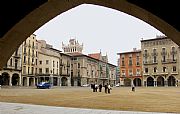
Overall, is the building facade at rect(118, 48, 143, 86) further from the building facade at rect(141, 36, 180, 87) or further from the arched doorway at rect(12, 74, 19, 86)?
the arched doorway at rect(12, 74, 19, 86)

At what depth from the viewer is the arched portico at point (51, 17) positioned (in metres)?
3.04

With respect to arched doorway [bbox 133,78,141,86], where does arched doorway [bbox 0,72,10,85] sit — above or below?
above

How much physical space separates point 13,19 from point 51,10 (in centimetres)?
51

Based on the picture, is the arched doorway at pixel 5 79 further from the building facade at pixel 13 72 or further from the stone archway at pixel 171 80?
the stone archway at pixel 171 80

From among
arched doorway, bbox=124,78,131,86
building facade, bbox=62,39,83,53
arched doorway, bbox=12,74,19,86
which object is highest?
building facade, bbox=62,39,83,53

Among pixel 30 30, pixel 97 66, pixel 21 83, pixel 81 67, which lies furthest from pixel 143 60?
pixel 30 30

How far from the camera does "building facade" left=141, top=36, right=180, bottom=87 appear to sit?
76.7m

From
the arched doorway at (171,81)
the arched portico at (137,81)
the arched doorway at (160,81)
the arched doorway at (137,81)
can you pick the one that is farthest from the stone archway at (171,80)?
the arched doorway at (137,81)

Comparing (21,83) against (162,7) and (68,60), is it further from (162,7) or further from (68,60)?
(162,7)

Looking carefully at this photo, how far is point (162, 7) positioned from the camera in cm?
298

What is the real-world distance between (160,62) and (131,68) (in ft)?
36.7

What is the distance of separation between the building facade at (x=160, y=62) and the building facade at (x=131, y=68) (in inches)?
138

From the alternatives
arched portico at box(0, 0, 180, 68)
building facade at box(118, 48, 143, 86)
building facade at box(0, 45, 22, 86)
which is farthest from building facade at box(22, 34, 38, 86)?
arched portico at box(0, 0, 180, 68)

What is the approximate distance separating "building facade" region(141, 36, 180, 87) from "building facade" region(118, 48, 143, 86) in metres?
3.51
